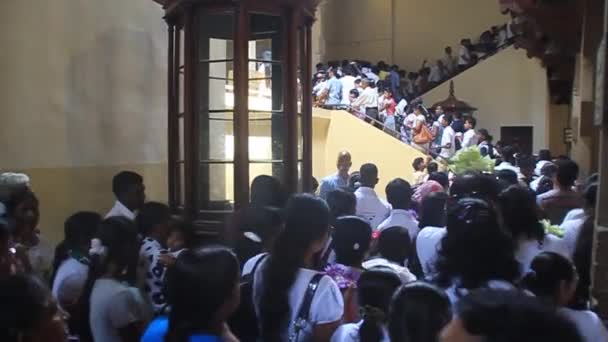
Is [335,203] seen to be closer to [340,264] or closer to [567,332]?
[340,264]

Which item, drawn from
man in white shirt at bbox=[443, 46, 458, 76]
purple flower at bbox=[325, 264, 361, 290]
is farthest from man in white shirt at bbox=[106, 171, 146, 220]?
man in white shirt at bbox=[443, 46, 458, 76]

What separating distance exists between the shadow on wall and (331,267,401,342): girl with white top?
13.1ft

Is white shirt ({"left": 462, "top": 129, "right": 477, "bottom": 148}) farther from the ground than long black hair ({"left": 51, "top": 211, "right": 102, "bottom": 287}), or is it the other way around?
white shirt ({"left": 462, "top": 129, "right": 477, "bottom": 148})

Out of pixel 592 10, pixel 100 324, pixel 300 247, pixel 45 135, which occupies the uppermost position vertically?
pixel 592 10

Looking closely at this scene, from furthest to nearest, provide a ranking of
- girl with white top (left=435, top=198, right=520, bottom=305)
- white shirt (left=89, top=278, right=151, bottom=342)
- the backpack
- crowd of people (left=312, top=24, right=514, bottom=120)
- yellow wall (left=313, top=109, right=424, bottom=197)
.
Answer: crowd of people (left=312, top=24, right=514, bottom=120)
yellow wall (left=313, top=109, right=424, bottom=197)
the backpack
white shirt (left=89, top=278, right=151, bottom=342)
girl with white top (left=435, top=198, right=520, bottom=305)

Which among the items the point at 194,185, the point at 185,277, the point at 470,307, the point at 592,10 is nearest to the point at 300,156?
the point at 194,185

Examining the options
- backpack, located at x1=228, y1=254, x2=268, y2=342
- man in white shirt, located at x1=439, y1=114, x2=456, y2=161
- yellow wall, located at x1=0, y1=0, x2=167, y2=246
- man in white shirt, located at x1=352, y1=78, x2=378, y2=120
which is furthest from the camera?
man in white shirt, located at x1=352, y1=78, x2=378, y2=120

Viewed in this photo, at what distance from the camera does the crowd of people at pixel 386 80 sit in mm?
14766

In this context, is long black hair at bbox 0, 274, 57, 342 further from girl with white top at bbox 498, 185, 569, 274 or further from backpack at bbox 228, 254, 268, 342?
girl with white top at bbox 498, 185, 569, 274

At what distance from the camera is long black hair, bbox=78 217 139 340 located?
303cm

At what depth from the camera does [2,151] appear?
557cm

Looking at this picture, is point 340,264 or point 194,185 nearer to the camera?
point 340,264

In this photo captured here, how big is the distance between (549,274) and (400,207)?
81.9 inches

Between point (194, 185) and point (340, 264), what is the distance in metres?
2.24
